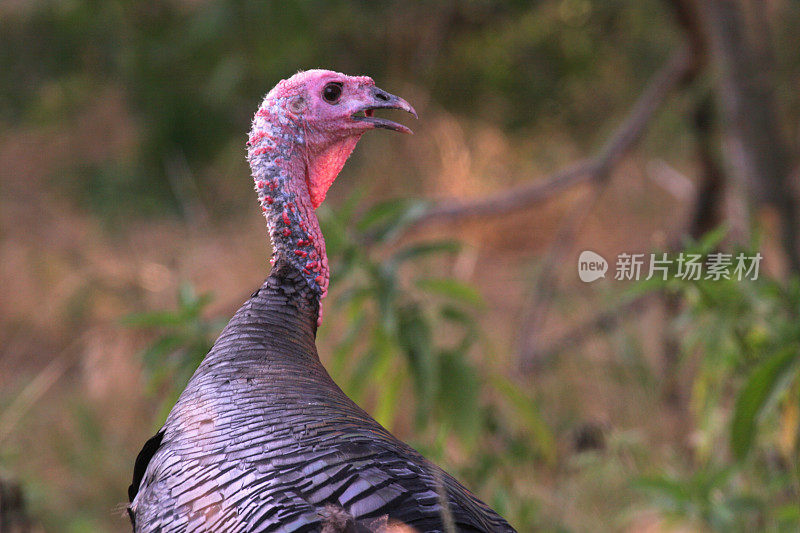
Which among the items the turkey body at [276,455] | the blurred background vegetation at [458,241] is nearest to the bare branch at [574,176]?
the blurred background vegetation at [458,241]

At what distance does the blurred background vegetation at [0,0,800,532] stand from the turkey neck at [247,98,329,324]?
0.95 meters

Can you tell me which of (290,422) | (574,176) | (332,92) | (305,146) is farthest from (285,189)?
(574,176)

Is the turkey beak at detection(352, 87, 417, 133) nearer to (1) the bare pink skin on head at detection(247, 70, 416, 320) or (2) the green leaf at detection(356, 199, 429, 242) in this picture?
(1) the bare pink skin on head at detection(247, 70, 416, 320)

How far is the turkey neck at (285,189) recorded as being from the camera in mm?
1546

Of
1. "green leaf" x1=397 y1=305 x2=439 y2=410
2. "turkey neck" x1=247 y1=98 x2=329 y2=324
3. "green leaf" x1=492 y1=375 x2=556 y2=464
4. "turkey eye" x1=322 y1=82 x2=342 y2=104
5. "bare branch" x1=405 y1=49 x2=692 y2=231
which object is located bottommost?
Answer: "green leaf" x1=492 y1=375 x2=556 y2=464

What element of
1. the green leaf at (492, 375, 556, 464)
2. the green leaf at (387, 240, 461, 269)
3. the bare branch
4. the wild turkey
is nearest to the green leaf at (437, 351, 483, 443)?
the green leaf at (492, 375, 556, 464)

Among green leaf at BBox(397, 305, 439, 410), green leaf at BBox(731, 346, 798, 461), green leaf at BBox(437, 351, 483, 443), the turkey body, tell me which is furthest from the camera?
green leaf at BBox(437, 351, 483, 443)

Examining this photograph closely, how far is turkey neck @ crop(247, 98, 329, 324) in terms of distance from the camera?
5.07ft

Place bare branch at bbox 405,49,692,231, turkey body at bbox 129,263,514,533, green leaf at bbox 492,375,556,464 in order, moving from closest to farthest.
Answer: turkey body at bbox 129,263,514,533 < green leaf at bbox 492,375,556,464 < bare branch at bbox 405,49,692,231

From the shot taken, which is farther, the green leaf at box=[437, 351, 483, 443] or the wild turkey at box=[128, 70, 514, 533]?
the green leaf at box=[437, 351, 483, 443]

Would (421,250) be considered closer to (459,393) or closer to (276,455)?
(459,393)

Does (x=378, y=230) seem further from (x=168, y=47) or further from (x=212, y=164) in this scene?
(x=212, y=164)

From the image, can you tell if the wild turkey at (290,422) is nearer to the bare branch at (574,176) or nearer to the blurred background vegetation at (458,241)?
the blurred background vegetation at (458,241)

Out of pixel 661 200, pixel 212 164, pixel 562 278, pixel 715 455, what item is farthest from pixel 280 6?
pixel 661 200
